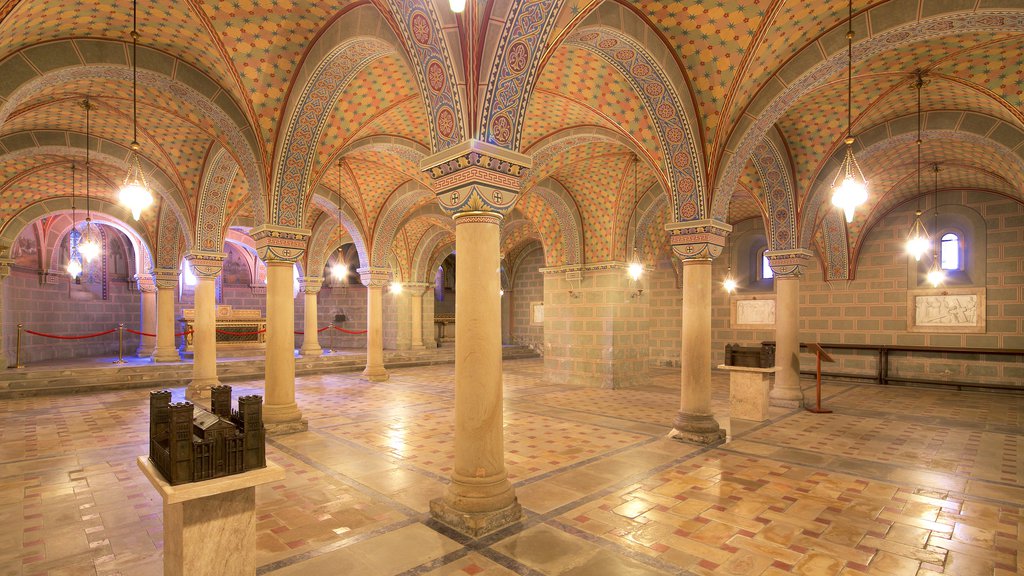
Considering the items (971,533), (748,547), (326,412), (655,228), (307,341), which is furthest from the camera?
(307,341)

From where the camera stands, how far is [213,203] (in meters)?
11.1

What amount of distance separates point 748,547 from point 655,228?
42.5 ft

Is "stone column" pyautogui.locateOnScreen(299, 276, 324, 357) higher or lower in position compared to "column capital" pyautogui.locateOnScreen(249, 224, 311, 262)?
lower

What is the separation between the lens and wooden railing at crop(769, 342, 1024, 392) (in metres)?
13.1

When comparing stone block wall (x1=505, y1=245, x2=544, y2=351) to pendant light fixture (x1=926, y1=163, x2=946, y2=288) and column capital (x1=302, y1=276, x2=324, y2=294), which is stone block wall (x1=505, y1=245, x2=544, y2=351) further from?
pendant light fixture (x1=926, y1=163, x2=946, y2=288)

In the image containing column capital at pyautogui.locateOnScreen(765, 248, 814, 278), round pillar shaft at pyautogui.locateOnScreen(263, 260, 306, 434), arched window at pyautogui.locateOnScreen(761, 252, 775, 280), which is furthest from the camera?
arched window at pyautogui.locateOnScreen(761, 252, 775, 280)

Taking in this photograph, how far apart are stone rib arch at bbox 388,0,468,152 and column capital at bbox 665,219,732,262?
4234 millimetres

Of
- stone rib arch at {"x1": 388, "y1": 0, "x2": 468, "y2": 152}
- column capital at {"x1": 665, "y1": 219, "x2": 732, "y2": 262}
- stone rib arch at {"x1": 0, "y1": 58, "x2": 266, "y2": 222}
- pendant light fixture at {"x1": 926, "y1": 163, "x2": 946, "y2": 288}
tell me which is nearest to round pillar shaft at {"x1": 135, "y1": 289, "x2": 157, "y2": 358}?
stone rib arch at {"x1": 0, "y1": 58, "x2": 266, "y2": 222}

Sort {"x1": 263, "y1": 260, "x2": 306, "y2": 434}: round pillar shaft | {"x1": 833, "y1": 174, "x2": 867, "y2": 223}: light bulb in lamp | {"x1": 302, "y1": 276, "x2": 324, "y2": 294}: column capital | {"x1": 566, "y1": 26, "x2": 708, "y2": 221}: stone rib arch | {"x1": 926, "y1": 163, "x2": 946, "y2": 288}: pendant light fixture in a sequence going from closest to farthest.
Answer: {"x1": 833, "y1": 174, "x2": 867, "y2": 223}: light bulb in lamp → {"x1": 566, "y1": 26, "x2": 708, "y2": 221}: stone rib arch → {"x1": 263, "y1": 260, "x2": 306, "y2": 434}: round pillar shaft → {"x1": 926, "y1": 163, "x2": 946, "y2": 288}: pendant light fixture → {"x1": 302, "y1": 276, "x2": 324, "y2": 294}: column capital

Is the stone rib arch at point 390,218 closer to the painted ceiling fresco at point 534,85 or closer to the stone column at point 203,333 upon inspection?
the painted ceiling fresco at point 534,85

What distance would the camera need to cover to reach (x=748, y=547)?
4234 mm

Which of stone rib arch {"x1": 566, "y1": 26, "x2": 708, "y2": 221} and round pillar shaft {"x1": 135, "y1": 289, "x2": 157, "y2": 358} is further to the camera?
round pillar shaft {"x1": 135, "y1": 289, "x2": 157, "y2": 358}

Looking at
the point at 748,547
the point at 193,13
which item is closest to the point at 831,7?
the point at 748,547

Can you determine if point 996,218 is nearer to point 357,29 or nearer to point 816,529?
point 816,529
